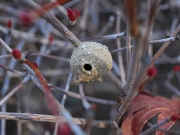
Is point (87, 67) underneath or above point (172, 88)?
underneath

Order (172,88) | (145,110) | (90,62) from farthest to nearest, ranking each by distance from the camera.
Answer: (172,88), (145,110), (90,62)

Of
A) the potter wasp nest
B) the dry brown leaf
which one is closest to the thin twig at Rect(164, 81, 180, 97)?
the dry brown leaf

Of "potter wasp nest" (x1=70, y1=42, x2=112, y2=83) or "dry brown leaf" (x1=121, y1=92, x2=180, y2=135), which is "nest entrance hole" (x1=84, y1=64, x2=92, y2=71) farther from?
"dry brown leaf" (x1=121, y1=92, x2=180, y2=135)

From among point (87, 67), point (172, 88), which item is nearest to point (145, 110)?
point (87, 67)

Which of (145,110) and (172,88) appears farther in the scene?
(172,88)

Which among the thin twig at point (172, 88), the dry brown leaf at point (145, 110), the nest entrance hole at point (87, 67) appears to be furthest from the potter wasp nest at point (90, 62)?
the thin twig at point (172, 88)

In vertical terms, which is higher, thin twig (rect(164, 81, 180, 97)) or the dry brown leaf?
thin twig (rect(164, 81, 180, 97))

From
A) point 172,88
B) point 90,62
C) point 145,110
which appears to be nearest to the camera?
point 90,62

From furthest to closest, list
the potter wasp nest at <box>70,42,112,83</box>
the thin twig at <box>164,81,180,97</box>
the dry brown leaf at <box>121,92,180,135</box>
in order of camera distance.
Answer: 1. the thin twig at <box>164,81,180,97</box>
2. the dry brown leaf at <box>121,92,180,135</box>
3. the potter wasp nest at <box>70,42,112,83</box>

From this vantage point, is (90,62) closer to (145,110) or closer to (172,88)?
(145,110)
